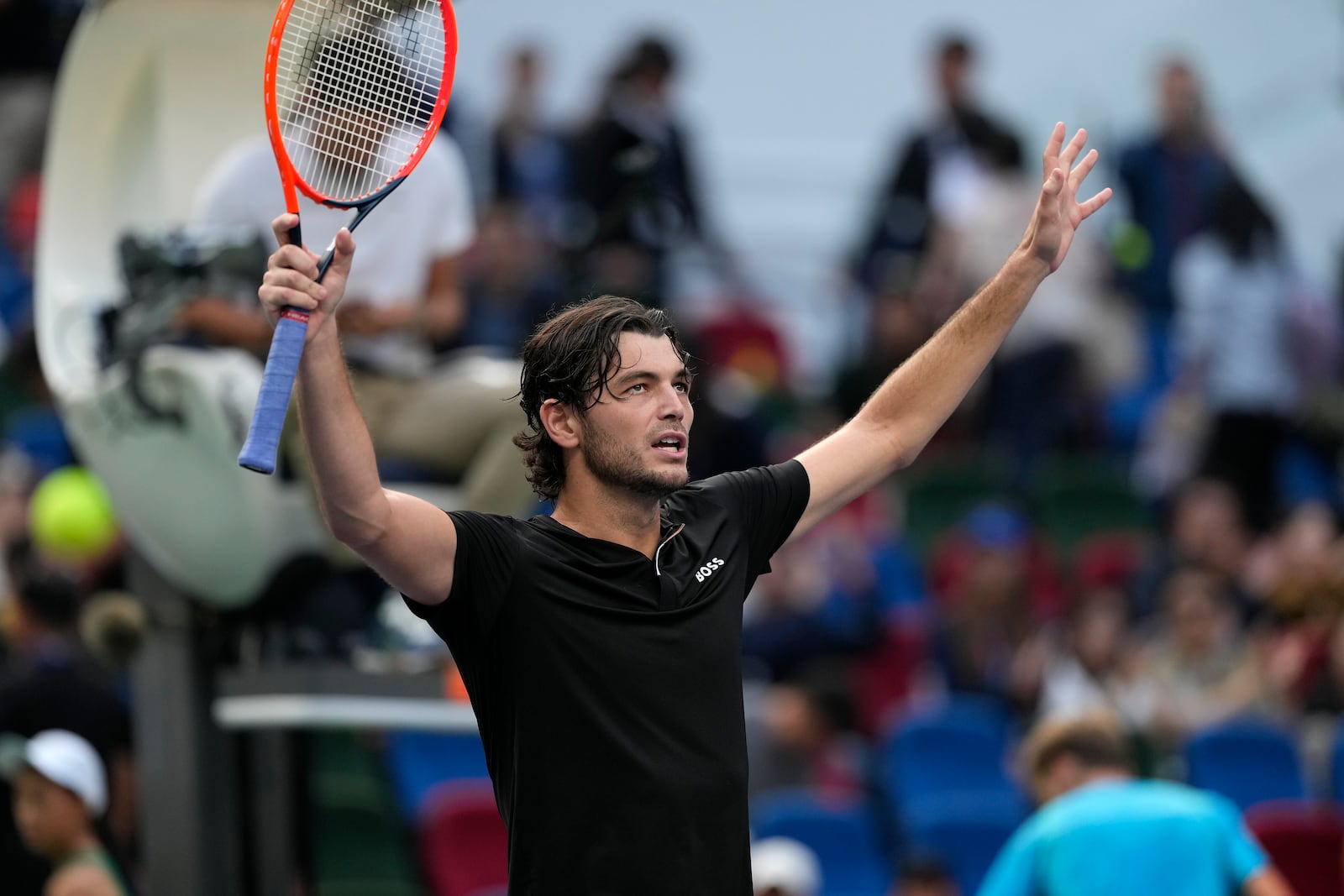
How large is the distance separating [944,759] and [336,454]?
5.98m

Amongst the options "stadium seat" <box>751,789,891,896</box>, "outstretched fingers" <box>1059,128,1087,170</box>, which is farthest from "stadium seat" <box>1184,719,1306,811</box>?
"outstretched fingers" <box>1059,128,1087,170</box>

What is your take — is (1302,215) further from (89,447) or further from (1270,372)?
(89,447)

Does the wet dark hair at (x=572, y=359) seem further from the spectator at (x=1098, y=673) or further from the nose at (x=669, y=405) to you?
the spectator at (x=1098, y=673)

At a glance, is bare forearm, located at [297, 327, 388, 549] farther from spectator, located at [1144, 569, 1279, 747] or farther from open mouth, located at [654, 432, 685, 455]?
spectator, located at [1144, 569, 1279, 747]

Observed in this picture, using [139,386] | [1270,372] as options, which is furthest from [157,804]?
[1270,372]

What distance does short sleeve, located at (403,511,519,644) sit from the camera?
3193mm

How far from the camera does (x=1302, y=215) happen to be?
14508 millimetres

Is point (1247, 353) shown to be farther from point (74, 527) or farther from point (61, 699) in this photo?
point (61, 699)

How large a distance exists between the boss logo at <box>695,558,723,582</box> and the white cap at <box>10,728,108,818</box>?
3.23 meters

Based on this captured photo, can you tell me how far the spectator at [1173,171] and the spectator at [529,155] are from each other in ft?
10.9

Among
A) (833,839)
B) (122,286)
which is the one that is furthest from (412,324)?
(833,839)

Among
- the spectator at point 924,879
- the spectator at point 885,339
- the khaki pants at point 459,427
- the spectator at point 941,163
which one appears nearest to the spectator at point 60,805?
the khaki pants at point 459,427

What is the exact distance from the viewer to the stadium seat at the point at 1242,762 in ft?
27.1

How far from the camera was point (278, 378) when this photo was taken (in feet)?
10.00
